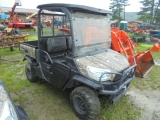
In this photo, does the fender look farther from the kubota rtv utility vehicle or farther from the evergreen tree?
the evergreen tree

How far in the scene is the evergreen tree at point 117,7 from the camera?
122 feet

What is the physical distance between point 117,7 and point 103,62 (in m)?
38.4

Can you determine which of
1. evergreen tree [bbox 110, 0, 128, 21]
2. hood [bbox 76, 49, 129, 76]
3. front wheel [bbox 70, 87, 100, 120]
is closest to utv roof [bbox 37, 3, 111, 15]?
hood [bbox 76, 49, 129, 76]

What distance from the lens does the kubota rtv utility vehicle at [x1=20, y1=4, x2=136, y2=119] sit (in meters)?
2.87

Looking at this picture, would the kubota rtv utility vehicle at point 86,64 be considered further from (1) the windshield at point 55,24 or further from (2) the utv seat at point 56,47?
(1) the windshield at point 55,24

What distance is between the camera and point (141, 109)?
11.9 ft

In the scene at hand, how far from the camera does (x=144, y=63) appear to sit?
249 inches

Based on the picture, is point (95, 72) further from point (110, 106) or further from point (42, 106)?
point (42, 106)

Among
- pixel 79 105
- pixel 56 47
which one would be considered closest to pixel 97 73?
pixel 79 105

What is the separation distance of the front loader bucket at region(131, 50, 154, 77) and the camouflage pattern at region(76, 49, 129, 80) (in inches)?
82.4

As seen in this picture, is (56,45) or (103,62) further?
(56,45)

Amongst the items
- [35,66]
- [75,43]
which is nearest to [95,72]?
[75,43]

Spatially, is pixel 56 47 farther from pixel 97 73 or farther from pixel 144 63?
pixel 144 63

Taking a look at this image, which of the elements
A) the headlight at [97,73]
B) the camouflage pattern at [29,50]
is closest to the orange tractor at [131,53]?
the headlight at [97,73]
